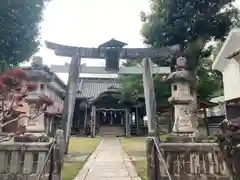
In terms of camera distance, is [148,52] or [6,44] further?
[6,44]

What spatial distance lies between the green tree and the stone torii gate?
4.24 m

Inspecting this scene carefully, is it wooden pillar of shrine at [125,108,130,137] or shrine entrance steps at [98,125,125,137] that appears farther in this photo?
shrine entrance steps at [98,125,125,137]

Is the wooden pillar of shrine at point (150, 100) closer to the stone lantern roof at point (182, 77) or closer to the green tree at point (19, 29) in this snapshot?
the stone lantern roof at point (182, 77)

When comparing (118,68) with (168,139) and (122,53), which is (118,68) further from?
(168,139)

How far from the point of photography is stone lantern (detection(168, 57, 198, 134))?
26.4 ft

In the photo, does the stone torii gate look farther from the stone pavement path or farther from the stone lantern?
the stone pavement path

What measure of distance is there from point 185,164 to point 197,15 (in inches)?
505

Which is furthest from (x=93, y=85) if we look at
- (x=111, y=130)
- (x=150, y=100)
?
(x=150, y=100)

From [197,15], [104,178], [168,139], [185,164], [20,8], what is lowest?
[104,178]

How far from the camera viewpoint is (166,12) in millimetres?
17406

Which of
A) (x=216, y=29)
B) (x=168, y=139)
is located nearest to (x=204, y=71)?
(x=216, y=29)

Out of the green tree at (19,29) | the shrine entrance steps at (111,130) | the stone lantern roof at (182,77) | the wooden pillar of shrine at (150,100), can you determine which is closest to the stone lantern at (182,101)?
the stone lantern roof at (182,77)

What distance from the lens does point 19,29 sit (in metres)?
12.6

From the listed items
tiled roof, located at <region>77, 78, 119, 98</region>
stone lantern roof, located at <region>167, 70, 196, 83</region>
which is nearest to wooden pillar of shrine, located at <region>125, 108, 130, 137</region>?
tiled roof, located at <region>77, 78, 119, 98</region>
